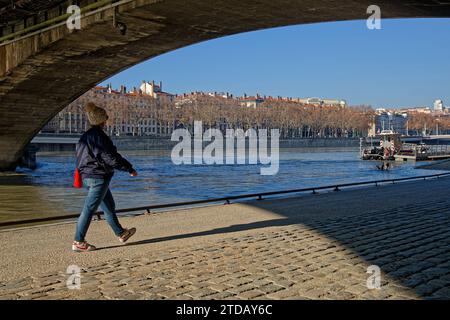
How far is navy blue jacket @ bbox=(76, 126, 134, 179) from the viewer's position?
5.71 meters

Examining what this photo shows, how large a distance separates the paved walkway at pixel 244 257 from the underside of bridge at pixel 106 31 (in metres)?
6.56

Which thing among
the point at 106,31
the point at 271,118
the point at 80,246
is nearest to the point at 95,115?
the point at 80,246

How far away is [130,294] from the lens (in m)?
4.05

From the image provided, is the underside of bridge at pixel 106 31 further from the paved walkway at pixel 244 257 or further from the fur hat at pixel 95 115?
the fur hat at pixel 95 115

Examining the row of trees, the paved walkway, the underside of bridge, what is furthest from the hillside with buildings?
the paved walkway

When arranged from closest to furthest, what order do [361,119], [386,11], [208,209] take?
[208,209], [386,11], [361,119]

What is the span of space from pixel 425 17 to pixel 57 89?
16463 mm

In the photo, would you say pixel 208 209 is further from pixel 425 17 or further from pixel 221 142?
pixel 221 142

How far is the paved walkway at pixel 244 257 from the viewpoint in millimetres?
4160

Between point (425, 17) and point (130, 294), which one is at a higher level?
point (425, 17)

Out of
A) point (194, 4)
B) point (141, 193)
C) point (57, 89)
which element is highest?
point (194, 4)

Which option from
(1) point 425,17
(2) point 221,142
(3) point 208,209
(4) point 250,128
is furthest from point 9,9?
(4) point 250,128

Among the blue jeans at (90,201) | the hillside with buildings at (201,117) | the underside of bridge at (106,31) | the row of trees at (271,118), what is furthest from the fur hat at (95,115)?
the row of trees at (271,118)

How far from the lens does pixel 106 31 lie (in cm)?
1639
